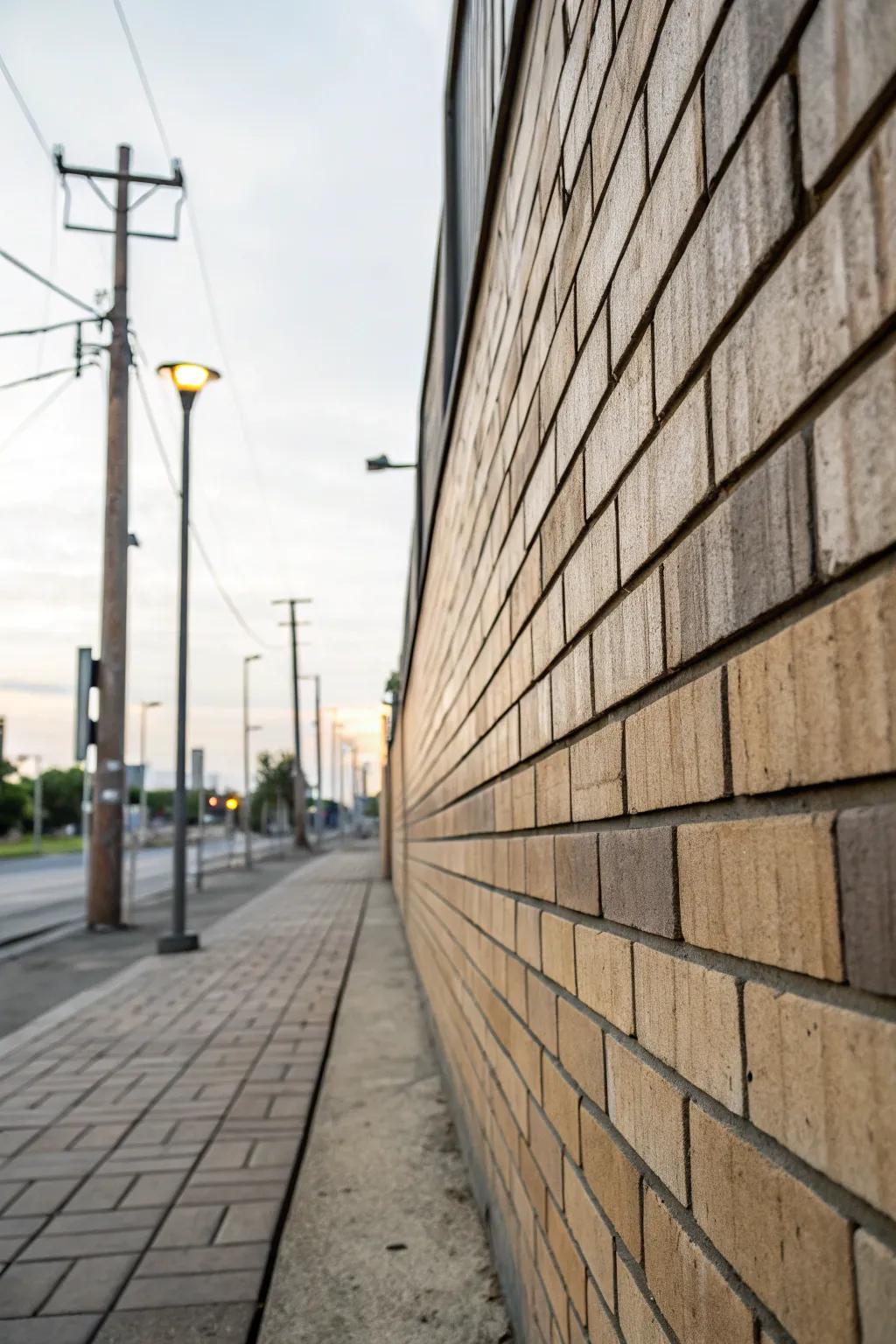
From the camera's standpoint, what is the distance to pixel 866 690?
725mm

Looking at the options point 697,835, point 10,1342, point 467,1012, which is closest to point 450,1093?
point 467,1012

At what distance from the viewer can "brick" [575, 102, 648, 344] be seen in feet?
4.30

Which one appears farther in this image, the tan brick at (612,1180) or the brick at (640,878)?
the tan brick at (612,1180)

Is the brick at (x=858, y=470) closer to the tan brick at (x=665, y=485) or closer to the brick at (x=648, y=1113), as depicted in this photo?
the tan brick at (x=665, y=485)

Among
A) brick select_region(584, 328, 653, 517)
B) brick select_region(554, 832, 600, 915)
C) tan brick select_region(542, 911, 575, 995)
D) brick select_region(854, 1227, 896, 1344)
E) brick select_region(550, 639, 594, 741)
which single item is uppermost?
brick select_region(584, 328, 653, 517)

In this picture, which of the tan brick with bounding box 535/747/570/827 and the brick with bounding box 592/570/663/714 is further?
the tan brick with bounding box 535/747/570/827

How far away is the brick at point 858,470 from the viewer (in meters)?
0.70

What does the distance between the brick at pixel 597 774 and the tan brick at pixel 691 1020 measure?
24cm

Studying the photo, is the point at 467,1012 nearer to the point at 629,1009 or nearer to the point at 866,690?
the point at 629,1009

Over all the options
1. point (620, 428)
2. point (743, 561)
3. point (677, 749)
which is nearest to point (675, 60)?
point (620, 428)

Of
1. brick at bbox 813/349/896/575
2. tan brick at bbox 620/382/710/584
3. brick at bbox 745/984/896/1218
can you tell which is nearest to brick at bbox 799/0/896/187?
brick at bbox 813/349/896/575

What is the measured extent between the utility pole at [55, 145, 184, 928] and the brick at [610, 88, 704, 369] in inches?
536

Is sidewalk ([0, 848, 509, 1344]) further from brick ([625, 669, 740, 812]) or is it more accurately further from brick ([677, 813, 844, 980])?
brick ([677, 813, 844, 980])

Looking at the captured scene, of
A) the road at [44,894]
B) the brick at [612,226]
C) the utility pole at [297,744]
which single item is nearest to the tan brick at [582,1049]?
the brick at [612,226]
